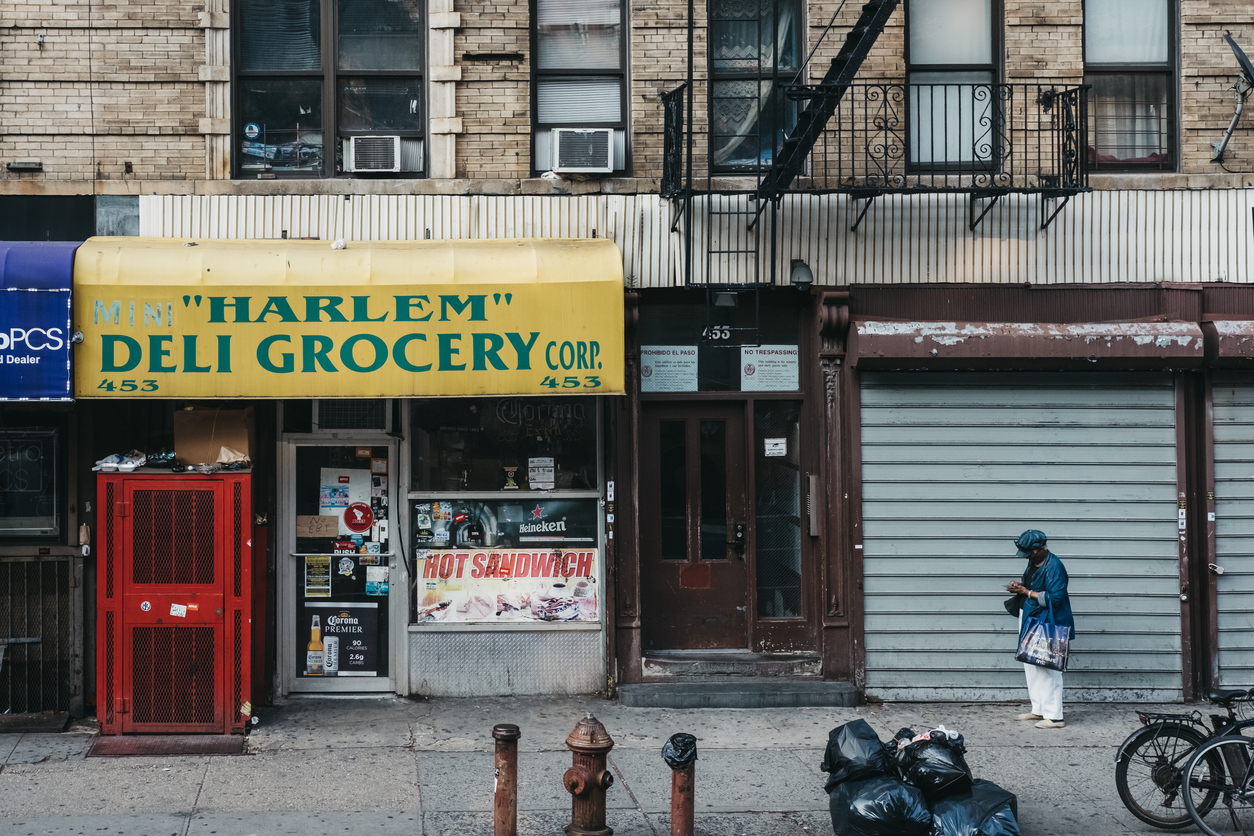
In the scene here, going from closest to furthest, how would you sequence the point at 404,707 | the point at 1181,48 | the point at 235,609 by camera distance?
the point at 235,609 → the point at 404,707 → the point at 1181,48

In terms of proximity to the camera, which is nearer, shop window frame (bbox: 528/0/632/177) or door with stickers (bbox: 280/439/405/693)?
door with stickers (bbox: 280/439/405/693)

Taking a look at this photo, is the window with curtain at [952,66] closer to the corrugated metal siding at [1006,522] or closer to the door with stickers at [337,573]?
the corrugated metal siding at [1006,522]

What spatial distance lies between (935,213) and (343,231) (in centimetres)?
530

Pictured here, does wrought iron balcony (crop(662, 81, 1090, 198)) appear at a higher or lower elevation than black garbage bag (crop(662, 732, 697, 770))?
higher

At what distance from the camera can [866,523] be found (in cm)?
1001

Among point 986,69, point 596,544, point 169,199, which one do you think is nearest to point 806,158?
point 986,69

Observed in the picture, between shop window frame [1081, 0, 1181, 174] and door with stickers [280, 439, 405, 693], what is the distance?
718 cm

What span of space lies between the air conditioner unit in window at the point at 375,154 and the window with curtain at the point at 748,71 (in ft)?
9.55

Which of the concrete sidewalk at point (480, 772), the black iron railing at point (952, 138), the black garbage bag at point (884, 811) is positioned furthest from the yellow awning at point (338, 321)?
the black garbage bag at point (884, 811)

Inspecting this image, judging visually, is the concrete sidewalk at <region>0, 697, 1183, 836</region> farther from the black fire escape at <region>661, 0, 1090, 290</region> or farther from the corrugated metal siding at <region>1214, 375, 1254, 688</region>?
the black fire escape at <region>661, 0, 1090, 290</region>

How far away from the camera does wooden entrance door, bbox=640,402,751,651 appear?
10281 millimetres

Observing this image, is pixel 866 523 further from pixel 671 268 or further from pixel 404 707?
pixel 404 707

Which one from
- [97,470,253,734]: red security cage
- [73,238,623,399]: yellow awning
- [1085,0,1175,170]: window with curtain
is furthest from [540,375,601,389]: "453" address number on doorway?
[1085,0,1175,170]: window with curtain

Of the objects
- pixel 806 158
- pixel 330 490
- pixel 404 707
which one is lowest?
pixel 404 707
